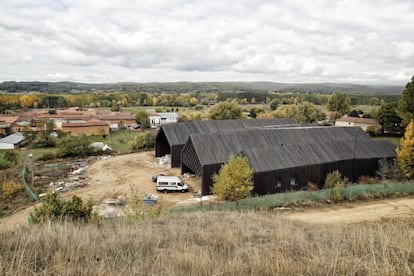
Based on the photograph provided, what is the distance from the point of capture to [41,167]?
1209 inches

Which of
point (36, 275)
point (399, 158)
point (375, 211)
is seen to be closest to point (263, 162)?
point (375, 211)

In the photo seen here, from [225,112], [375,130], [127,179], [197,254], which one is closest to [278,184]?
[127,179]

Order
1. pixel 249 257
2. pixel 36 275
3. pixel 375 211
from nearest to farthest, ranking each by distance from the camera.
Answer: pixel 36 275, pixel 249 257, pixel 375 211

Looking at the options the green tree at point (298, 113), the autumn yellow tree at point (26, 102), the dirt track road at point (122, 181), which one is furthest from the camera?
the autumn yellow tree at point (26, 102)

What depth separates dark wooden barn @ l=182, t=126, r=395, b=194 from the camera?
69.3 ft

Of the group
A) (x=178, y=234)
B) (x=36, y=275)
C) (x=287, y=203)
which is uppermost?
(x=36, y=275)

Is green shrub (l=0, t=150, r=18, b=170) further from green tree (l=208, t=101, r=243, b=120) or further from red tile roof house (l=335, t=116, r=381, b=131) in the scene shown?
red tile roof house (l=335, t=116, r=381, b=131)

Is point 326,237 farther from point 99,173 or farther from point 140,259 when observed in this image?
point 99,173

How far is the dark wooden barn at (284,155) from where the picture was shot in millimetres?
21125

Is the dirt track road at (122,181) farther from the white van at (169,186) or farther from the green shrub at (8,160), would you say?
the green shrub at (8,160)

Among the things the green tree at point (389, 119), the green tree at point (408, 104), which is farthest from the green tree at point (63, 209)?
the green tree at point (389, 119)

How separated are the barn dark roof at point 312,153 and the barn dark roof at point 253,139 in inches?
34.8

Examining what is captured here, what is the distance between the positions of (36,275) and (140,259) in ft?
4.44

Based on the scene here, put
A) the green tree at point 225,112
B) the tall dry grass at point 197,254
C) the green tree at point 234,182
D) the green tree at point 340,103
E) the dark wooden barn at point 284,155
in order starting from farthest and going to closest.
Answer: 1. the green tree at point 340,103
2. the green tree at point 225,112
3. the dark wooden barn at point 284,155
4. the green tree at point 234,182
5. the tall dry grass at point 197,254
